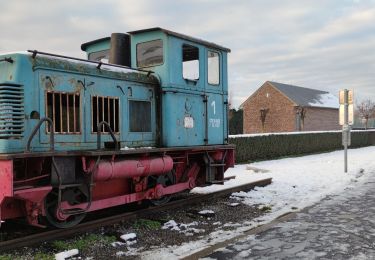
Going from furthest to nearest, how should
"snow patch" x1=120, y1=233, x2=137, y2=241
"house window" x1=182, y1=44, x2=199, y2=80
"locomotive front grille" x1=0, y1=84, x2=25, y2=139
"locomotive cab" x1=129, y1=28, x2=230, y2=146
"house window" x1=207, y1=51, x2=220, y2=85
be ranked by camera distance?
1. "house window" x1=207, y1=51, x2=220, y2=85
2. "house window" x1=182, y1=44, x2=199, y2=80
3. "locomotive cab" x1=129, y1=28, x2=230, y2=146
4. "snow patch" x1=120, y1=233, x2=137, y2=241
5. "locomotive front grille" x1=0, y1=84, x2=25, y2=139

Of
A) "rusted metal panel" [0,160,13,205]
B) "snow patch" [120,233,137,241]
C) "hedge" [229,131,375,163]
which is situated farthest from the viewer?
"hedge" [229,131,375,163]

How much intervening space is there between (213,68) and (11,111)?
15.1 ft

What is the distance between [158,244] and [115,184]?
154cm

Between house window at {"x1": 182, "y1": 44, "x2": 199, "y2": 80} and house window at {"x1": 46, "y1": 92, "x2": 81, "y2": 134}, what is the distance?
2477 millimetres

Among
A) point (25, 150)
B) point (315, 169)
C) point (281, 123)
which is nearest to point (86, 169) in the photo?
point (25, 150)

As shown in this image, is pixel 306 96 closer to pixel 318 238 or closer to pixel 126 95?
pixel 126 95

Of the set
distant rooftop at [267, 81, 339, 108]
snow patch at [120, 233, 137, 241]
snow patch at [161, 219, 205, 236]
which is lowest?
snow patch at [161, 219, 205, 236]

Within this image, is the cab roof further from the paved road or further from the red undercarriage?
the paved road

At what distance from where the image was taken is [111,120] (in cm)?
706

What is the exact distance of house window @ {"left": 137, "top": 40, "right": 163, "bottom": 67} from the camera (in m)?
7.98

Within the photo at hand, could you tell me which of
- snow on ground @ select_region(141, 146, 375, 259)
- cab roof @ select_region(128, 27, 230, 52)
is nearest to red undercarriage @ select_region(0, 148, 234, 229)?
snow on ground @ select_region(141, 146, 375, 259)

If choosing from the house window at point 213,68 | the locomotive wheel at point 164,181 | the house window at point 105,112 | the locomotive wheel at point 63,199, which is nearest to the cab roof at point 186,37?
the house window at point 213,68

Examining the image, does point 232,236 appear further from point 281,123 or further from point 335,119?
point 335,119

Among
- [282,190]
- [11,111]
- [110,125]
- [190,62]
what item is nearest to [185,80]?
[190,62]
